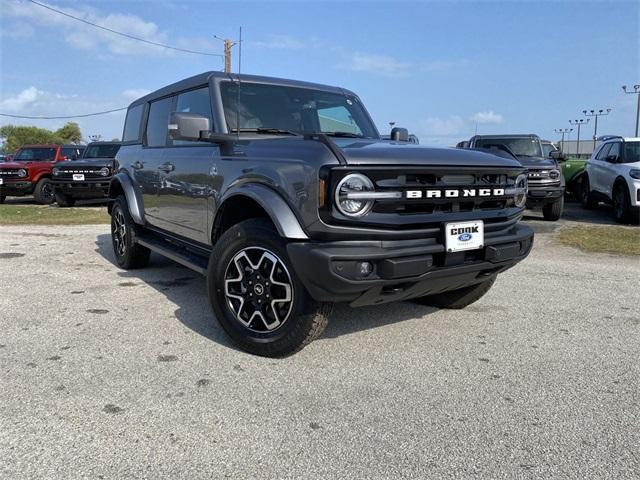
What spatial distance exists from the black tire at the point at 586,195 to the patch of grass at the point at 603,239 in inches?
124

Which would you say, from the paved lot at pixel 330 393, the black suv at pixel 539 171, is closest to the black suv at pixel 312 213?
the paved lot at pixel 330 393

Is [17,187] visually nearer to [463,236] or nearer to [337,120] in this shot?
[337,120]

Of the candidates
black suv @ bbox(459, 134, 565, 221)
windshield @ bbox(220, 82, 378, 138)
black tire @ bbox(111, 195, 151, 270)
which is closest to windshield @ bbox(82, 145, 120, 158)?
black tire @ bbox(111, 195, 151, 270)

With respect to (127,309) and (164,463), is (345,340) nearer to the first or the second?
(164,463)

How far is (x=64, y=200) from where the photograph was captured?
560 inches

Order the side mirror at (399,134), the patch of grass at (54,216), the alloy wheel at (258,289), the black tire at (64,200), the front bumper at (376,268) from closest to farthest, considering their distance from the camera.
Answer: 1. the front bumper at (376,268)
2. the alloy wheel at (258,289)
3. the side mirror at (399,134)
4. the patch of grass at (54,216)
5. the black tire at (64,200)

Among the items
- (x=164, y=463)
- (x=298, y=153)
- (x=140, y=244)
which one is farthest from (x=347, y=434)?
(x=140, y=244)

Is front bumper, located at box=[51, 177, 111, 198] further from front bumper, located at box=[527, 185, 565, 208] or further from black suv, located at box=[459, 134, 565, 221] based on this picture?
front bumper, located at box=[527, 185, 565, 208]

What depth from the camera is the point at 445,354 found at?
340cm

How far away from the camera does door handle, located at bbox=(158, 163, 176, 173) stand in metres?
4.59

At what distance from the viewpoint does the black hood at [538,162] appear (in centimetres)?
1059

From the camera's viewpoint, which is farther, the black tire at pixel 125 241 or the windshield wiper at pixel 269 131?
the black tire at pixel 125 241

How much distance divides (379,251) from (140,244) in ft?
11.7

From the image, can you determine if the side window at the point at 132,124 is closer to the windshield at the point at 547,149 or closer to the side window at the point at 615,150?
the windshield at the point at 547,149
